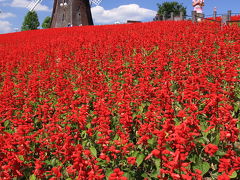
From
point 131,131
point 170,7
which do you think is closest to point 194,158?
point 131,131

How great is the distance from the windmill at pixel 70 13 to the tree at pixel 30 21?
56.8 metres

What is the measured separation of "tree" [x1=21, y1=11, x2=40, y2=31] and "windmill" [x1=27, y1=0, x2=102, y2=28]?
2235 inches

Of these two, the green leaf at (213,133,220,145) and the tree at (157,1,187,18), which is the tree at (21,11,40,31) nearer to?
the tree at (157,1,187,18)

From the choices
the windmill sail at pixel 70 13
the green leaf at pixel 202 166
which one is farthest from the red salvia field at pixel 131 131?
the windmill sail at pixel 70 13

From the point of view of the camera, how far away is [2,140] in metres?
3.31

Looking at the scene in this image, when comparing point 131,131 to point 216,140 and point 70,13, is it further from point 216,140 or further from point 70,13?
point 70,13

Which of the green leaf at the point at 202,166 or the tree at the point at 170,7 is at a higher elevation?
the tree at the point at 170,7

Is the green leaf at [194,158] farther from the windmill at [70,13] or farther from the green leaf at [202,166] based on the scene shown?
the windmill at [70,13]

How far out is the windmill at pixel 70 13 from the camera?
118 ft

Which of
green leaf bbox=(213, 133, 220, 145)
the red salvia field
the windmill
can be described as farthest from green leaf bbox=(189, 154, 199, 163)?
the windmill

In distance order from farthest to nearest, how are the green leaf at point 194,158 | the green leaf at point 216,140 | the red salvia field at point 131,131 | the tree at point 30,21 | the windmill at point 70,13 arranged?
the tree at point 30,21 → the windmill at point 70,13 → the green leaf at point 216,140 → the green leaf at point 194,158 → the red salvia field at point 131,131

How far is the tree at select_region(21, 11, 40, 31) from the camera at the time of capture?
87562 millimetres

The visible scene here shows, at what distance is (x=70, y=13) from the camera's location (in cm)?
3584

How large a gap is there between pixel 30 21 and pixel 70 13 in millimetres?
61188
